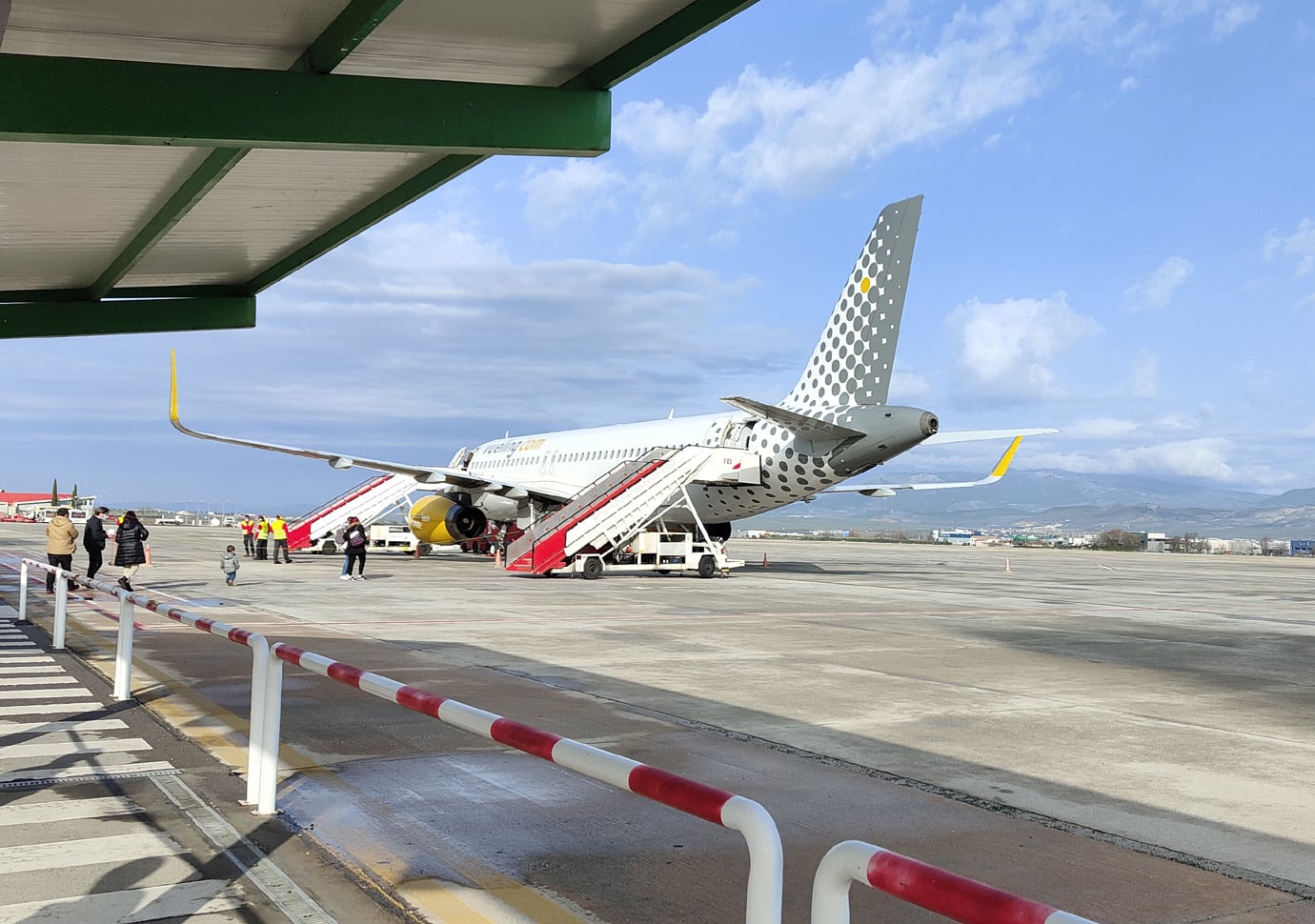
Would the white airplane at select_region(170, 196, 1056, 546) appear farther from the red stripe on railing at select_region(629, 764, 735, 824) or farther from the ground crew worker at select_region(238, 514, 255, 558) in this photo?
the red stripe on railing at select_region(629, 764, 735, 824)

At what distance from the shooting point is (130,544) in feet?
63.2

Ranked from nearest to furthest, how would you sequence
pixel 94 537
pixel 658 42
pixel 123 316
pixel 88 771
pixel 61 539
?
1. pixel 658 42
2. pixel 88 771
3. pixel 123 316
4. pixel 61 539
5. pixel 94 537

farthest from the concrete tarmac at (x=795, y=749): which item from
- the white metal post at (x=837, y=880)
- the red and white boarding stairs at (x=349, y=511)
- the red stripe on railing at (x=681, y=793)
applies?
the red and white boarding stairs at (x=349, y=511)

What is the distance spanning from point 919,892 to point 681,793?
80 cm

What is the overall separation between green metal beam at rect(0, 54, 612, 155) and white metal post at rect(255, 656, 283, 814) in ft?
9.57

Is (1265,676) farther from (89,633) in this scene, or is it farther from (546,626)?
(89,633)

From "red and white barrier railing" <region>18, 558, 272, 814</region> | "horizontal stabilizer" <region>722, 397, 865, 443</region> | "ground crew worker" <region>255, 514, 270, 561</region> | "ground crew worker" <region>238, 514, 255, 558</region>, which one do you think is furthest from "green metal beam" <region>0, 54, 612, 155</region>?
"ground crew worker" <region>238, 514, 255, 558</region>

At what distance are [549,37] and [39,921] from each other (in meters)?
4.88

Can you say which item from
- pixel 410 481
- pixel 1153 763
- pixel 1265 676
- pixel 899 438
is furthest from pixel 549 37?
pixel 410 481

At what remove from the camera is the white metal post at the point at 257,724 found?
6.18m

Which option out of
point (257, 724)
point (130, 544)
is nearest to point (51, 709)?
point (257, 724)

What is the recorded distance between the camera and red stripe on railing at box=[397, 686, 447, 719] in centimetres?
450

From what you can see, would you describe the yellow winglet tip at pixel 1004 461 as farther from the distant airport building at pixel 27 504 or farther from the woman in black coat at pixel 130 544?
the distant airport building at pixel 27 504

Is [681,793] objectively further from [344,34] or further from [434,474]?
[434,474]
